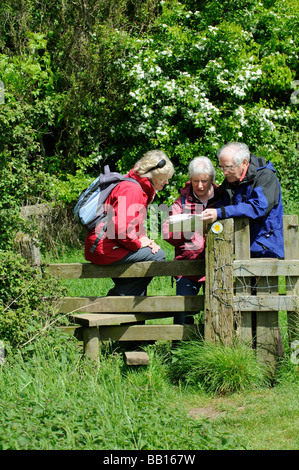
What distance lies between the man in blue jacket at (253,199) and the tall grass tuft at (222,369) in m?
0.92

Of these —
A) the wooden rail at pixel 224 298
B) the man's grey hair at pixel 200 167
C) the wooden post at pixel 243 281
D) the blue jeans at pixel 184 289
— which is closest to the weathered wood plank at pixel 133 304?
the wooden rail at pixel 224 298

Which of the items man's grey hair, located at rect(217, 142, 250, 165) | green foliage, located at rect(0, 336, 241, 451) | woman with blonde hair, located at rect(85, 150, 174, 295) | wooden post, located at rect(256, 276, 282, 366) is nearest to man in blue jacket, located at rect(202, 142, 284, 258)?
man's grey hair, located at rect(217, 142, 250, 165)

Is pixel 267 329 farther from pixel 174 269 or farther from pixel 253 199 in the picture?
pixel 253 199

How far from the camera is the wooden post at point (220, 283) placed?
4.93 metres

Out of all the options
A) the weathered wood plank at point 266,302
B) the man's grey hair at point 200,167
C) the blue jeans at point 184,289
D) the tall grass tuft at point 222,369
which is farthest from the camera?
the blue jeans at point 184,289

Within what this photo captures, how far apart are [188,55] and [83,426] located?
8.60 metres

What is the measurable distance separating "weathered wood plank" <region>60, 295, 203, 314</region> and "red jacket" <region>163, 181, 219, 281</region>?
0.32 metres

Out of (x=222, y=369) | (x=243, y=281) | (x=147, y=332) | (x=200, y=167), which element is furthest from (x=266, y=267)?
(x=147, y=332)

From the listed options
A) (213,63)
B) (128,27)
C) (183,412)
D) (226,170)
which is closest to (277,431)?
(183,412)

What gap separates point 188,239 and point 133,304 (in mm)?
786

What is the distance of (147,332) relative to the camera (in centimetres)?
522

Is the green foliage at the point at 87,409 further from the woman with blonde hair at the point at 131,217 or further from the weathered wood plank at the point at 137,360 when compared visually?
the woman with blonde hair at the point at 131,217

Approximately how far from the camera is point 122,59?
10.8m
